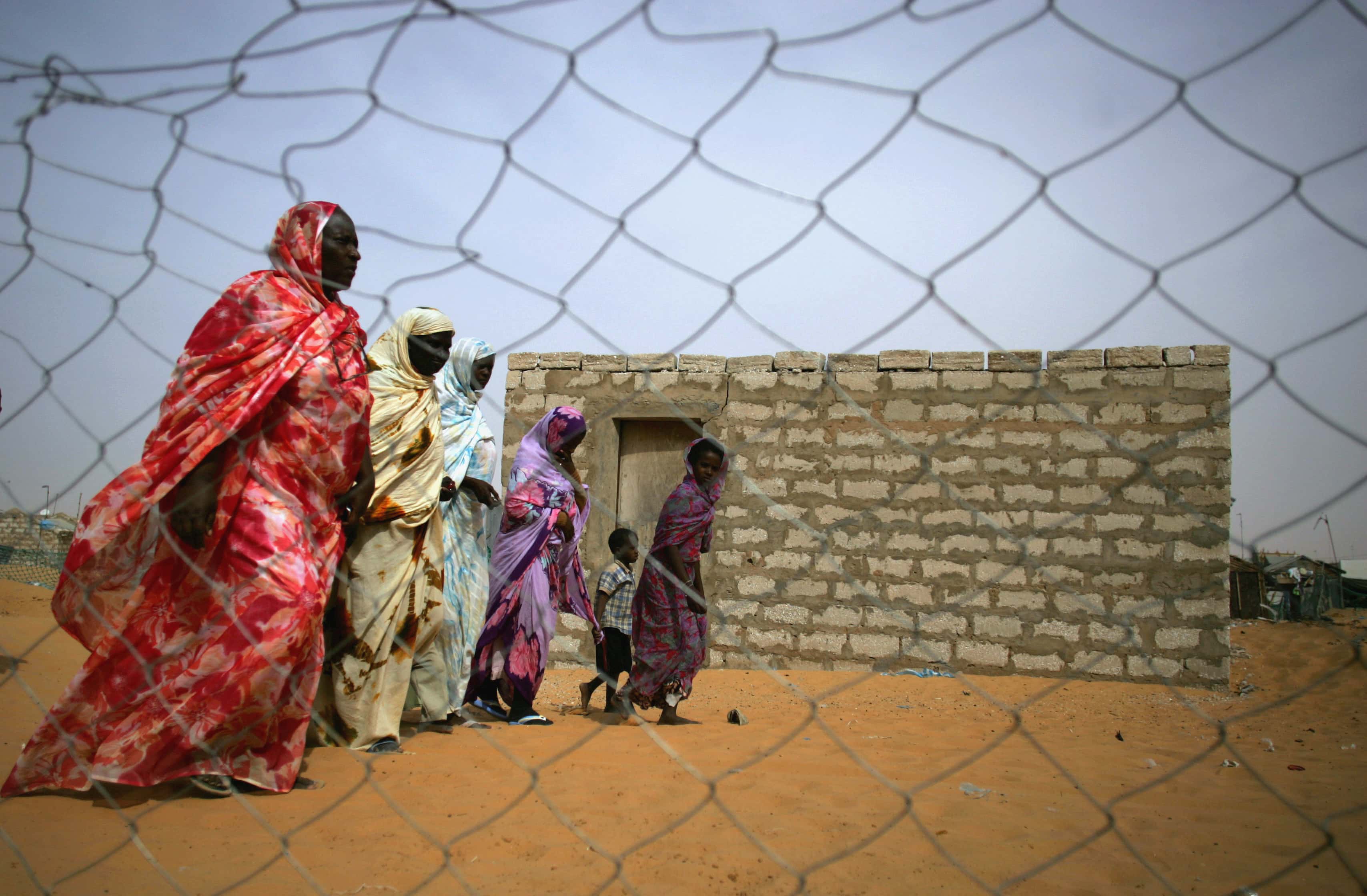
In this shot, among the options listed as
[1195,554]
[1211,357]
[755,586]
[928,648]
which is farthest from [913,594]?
[1211,357]

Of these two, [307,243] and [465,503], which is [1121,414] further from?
[307,243]

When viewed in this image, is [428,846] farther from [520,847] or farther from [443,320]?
[443,320]

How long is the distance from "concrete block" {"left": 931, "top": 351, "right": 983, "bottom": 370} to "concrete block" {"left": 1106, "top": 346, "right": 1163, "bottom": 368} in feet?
3.08

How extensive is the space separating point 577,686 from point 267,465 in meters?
4.74

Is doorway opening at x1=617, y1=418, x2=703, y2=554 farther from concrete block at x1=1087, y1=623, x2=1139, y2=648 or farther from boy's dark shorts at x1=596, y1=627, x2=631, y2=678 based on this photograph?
concrete block at x1=1087, y1=623, x2=1139, y2=648

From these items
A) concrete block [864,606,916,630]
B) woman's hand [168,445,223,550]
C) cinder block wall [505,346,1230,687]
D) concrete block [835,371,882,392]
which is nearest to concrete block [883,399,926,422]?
cinder block wall [505,346,1230,687]

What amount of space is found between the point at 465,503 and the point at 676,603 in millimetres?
1234

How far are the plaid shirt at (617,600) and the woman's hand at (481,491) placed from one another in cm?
103

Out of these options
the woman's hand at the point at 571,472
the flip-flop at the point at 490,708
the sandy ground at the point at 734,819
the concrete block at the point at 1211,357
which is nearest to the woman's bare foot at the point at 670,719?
the sandy ground at the point at 734,819

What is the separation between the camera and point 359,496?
3.15 metres

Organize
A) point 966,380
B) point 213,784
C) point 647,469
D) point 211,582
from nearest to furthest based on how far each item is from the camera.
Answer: point 211,582 < point 213,784 < point 966,380 < point 647,469

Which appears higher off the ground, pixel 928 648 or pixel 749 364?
pixel 749 364

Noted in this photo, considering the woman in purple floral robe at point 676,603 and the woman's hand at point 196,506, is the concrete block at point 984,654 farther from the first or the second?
the woman's hand at point 196,506

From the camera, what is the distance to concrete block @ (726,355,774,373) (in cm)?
765
